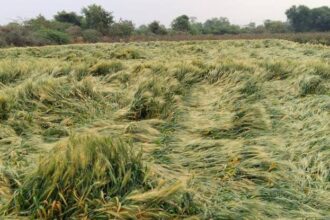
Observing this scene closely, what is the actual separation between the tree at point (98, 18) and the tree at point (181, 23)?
28.2ft

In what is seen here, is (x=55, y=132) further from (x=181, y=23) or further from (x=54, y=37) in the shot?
(x=181, y=23)

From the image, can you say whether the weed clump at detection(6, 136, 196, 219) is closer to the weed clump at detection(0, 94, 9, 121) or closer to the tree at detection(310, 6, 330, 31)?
the weed clump at detection(0, 94, 9, 121)

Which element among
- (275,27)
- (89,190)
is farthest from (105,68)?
(275,27)

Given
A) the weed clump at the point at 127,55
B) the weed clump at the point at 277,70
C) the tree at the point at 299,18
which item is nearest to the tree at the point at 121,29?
the weed clump at the point at 127,55

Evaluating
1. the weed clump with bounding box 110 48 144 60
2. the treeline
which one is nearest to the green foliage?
the treeline

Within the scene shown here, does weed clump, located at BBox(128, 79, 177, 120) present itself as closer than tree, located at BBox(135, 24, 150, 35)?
Yes

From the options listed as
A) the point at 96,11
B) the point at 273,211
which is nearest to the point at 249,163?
the point at 273,211

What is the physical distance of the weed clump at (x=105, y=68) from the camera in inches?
193

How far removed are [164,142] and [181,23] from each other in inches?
1421

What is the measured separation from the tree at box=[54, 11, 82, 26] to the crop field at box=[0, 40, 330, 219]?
28536mm

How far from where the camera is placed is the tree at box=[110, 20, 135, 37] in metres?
29.1

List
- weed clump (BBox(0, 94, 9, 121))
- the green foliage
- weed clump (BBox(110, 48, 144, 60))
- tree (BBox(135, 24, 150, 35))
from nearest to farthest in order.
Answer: weed clump (BBox(0, 94, 9, 121))
weed clump (BBox(110, 48, 144, 60))
tree (BBox(135, 24, 150, 35))
the green foliage

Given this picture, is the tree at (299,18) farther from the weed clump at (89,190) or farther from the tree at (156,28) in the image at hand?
the weed clump at (89,190)

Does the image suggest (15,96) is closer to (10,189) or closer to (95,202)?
(10,189)
